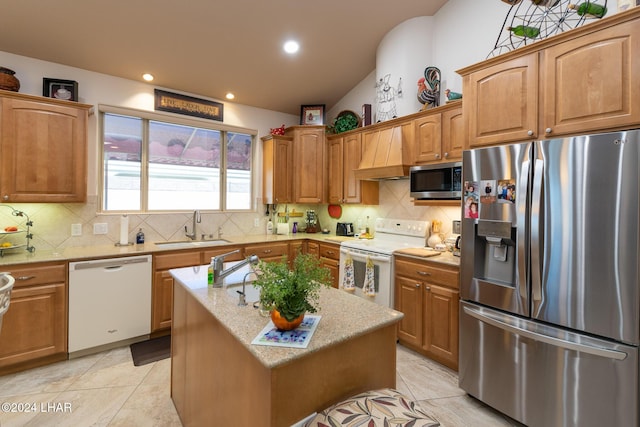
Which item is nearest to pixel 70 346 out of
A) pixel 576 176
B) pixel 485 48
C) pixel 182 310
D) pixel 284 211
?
pixel 182 310

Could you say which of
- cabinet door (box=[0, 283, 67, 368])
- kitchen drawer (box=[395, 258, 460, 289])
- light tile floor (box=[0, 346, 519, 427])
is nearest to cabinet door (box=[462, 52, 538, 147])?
kitchen drawer (box=[395, 258, 460, 289])

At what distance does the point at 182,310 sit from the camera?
186cm

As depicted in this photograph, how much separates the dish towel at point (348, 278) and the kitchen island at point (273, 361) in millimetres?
1632

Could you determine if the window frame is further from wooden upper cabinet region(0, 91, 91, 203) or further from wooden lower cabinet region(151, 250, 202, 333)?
wooden lower cabinet region(151, 250, 202, 333)

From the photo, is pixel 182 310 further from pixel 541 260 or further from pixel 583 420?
pixel 583 420

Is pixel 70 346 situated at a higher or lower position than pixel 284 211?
lower

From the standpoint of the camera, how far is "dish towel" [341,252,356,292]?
3324 millimetres

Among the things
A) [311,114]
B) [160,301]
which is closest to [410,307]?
[160,301]

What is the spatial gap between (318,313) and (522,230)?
4.65ft

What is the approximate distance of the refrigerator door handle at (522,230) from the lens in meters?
1.88

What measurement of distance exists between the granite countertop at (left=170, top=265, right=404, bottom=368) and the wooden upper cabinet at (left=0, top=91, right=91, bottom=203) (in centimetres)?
200

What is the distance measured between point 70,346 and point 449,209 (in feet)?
12.3

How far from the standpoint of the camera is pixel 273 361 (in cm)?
95

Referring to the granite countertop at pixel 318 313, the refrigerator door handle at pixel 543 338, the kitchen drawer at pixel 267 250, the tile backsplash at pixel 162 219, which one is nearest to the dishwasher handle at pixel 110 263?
the tile backsplash at pixel 162 219
